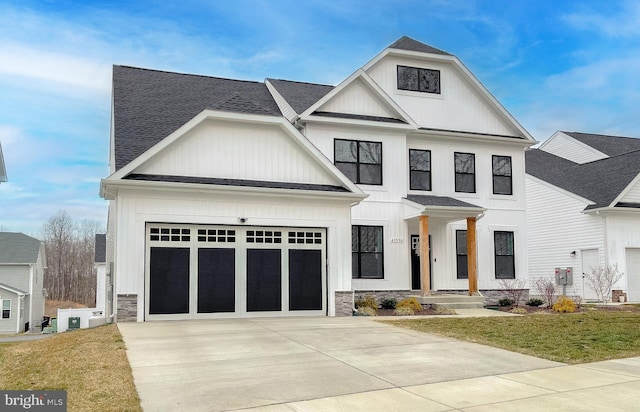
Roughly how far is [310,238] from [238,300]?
111 inches

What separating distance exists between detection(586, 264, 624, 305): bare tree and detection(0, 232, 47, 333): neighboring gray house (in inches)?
1337

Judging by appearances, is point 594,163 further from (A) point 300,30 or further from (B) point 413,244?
(A) point 300,30

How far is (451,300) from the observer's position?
21.2 metres

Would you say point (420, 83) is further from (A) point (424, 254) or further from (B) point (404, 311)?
(B) point (404, 311)

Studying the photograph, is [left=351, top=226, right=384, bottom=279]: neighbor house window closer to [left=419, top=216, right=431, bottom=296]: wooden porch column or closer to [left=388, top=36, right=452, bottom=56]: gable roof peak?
[left=419, top=216, right=431, bottom=296]: wooden porch column

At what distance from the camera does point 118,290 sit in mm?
15484

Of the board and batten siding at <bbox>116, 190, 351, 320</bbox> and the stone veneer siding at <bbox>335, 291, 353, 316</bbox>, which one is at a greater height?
the board and batten siding at <bbox>116, 190, 351, 320</bbox>

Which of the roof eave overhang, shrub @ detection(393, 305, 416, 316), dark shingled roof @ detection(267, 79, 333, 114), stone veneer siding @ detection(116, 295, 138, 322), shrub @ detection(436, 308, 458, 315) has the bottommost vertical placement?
shrub @ detection(436, 308, 458, 315)

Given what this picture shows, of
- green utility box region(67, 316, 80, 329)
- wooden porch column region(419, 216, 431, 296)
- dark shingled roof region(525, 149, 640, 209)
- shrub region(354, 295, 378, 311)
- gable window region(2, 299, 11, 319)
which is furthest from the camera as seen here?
gable window region(2, 299, 11, 319)

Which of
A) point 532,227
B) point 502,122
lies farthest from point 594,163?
point 502,122

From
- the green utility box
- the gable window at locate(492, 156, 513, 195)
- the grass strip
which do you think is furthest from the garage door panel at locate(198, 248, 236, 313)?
the green utility box

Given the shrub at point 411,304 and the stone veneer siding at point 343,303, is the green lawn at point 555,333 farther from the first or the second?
the shrub at point 411,304

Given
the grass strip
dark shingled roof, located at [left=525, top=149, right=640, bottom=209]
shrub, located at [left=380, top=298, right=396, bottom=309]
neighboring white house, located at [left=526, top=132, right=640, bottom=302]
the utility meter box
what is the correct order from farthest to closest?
the utility meter box, dark shingled roof, located at [left=525, top=149, right=640, bottom=209], neighboring white house, located at [left=526, top=132, right=640, bottom=302], shrub, located at [left=380, top=298, right=396, bottom=309], the grass strip

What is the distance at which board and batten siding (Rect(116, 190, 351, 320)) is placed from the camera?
15656 mm
